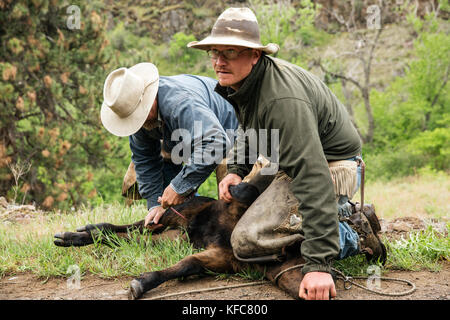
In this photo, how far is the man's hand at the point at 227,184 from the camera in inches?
120

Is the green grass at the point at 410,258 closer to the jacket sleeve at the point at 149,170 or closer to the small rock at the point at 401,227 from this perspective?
the small rock at the point at 401,227

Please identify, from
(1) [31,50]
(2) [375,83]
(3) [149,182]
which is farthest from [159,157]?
(2) [375,83]

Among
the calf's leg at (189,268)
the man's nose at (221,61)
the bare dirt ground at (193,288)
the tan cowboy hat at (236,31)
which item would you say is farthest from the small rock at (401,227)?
the man's nose at (221,61)

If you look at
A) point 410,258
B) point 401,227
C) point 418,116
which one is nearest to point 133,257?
point 410,258

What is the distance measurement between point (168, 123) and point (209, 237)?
93 cm

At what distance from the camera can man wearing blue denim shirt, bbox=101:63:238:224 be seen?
3.11 meters

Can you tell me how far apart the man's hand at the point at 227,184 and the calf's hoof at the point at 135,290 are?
0.84 meters

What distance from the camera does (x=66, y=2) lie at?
11773 mm

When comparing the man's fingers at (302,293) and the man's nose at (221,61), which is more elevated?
the man's nose at (221,61)

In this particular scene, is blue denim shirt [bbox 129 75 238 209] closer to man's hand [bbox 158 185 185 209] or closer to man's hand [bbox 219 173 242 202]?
man's hand [bbox 158 185 185 209]

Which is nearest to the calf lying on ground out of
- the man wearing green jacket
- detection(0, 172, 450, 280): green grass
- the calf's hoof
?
the calf's hoof

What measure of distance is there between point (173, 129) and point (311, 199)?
1.48 meters

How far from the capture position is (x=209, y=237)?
3205 millimetres
